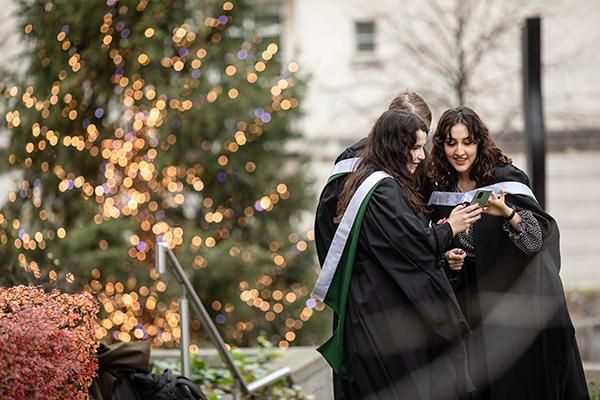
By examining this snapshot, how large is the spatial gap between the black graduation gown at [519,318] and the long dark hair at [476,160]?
55 mm

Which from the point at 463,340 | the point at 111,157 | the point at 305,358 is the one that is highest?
the point at 111,157

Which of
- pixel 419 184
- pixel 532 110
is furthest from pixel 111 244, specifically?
pixel 419 184

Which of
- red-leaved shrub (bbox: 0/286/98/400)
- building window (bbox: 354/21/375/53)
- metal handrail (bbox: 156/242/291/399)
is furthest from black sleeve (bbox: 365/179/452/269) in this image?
building window (bbox: 354/21/375/53)

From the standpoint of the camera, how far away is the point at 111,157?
11188 mm

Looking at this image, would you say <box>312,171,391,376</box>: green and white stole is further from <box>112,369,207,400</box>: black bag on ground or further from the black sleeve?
<box>112,369,207,400</box>: black bag on ground

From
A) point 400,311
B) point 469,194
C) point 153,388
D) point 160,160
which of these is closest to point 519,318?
point 469,194

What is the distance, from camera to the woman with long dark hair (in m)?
5.28

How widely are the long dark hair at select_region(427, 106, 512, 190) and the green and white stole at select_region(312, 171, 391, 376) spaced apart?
57 cm

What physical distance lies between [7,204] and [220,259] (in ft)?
6.92

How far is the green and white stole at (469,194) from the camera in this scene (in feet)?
18.9

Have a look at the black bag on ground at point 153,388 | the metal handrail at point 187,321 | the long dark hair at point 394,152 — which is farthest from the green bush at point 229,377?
the long dark hair at point 394,152

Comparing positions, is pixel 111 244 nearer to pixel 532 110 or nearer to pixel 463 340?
pixel 532 110

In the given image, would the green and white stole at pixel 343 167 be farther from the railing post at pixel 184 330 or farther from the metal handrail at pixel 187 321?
the railing post at pixel 184 330

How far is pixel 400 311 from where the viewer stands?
5.34 metres
